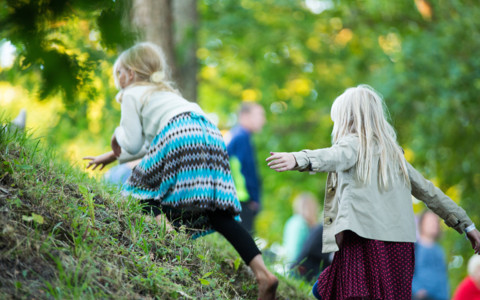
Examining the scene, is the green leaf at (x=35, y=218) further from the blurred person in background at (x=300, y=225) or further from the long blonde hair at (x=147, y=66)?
the blurred person in background at (x=300, y=225)

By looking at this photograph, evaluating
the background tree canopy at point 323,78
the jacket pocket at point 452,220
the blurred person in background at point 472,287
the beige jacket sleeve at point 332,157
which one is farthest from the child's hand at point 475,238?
the background tree canopy at point 323,78

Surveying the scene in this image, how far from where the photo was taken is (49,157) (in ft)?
13.0

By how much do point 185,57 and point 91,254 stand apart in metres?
6.04

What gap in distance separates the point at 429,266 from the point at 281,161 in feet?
17.9

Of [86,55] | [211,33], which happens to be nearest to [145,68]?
[86,55]

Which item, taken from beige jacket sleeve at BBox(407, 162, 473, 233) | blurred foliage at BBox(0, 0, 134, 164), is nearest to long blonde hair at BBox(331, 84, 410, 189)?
beige jacket sleeve at BBox(407, 162, 473, 233)

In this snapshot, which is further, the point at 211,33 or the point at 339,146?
the point at 211,33

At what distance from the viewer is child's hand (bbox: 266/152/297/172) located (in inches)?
124

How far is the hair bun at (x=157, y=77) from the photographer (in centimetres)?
424

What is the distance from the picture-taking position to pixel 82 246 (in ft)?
9.78

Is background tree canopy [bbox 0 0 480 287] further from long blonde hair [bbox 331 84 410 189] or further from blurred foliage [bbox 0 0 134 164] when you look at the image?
blurred foliage [bbox 0 0 134 164]

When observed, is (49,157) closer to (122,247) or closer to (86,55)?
(122,247)

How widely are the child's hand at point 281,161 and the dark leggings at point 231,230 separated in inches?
29.5

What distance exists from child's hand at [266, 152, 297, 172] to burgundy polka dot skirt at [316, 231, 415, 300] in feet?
2.37
